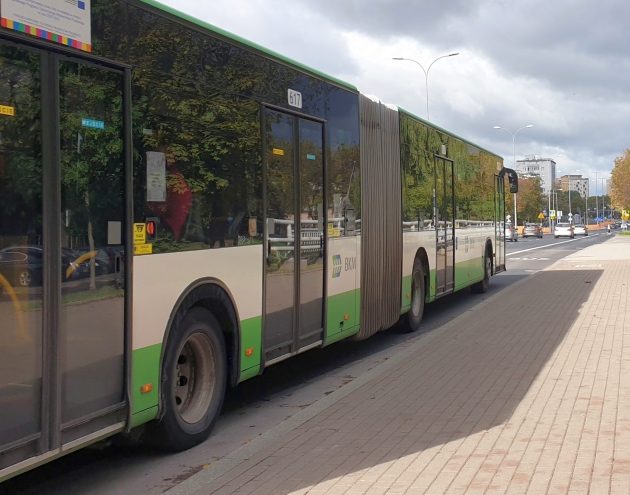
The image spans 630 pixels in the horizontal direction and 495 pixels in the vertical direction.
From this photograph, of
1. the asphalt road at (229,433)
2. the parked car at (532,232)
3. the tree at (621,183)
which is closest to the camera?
the asphalt road at (229,433)

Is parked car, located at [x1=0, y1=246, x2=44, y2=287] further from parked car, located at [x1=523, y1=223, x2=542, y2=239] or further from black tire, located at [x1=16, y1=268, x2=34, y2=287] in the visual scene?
parked car, located at [x1=523, y1=223, x2=542, y2=239]

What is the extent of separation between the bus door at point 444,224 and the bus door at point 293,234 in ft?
18.7

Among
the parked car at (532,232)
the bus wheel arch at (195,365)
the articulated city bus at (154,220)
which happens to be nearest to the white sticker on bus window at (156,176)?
the articulated city bus at (154,220)

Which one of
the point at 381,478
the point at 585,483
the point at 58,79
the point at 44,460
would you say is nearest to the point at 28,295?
the point at 44,460

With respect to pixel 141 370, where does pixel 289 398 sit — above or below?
below

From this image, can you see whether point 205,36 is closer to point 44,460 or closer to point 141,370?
point 141,370

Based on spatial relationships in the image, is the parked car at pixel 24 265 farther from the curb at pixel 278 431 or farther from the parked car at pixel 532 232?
the parked car at pixel 532 232

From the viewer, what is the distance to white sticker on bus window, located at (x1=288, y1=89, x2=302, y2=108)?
25.7ft

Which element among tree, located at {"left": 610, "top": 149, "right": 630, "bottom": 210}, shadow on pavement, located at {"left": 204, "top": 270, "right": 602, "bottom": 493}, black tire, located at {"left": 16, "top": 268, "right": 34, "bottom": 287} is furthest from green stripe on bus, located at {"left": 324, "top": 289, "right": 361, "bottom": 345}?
tree, located at {"left": 610, "top": 149, "right": 630, "bottom": 210}

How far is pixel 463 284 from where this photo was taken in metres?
16.1

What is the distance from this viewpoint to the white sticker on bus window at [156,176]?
5.35 m

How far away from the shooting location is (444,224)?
14391 mm

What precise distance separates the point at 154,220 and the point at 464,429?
2.96 metres

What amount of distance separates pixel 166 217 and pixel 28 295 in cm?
144
